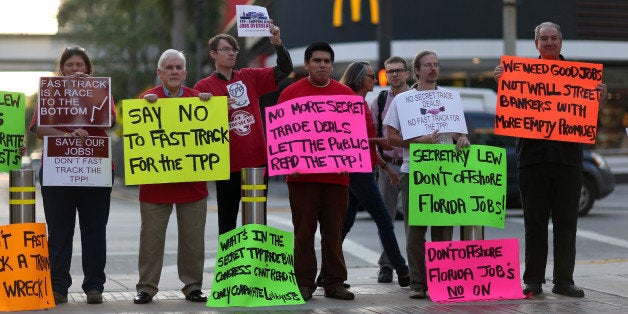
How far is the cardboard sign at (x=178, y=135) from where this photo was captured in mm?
8906

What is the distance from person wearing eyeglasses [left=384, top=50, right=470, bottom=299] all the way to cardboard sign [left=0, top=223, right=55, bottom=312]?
2.80 metres

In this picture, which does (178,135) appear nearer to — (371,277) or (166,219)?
(166,219)

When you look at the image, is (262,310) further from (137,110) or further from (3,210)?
(3,210)

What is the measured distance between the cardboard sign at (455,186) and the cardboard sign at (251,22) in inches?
57.4

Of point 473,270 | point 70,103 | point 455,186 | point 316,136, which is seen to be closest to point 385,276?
point 473,270

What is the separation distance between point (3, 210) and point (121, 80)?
24783 millimetres

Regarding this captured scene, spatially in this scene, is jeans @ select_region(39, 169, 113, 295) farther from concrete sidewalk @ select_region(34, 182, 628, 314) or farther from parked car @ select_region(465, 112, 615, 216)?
parked car @ select_region(465, 112, 615, 216)

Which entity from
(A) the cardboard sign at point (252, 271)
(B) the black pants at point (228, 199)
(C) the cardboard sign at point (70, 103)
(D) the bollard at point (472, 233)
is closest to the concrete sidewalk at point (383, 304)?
(A) the cardboard sign at point (252, 271)

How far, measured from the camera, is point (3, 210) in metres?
25.4

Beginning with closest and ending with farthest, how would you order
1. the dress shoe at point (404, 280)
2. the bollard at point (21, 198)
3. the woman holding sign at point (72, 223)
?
the bollard at point (21, 198) → the woman holding sign at point (72, 223) → the dress shoe at point (404, 280)

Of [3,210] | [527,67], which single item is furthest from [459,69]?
[527,67]

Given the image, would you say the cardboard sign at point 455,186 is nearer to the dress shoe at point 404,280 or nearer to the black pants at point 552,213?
the black pants at point 552,213

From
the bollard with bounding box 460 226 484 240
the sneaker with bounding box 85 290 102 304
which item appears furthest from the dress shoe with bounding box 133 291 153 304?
the bollard with bounding box 460 226 484 240

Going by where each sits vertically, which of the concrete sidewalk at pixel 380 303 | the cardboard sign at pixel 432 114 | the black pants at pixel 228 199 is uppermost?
the cardboard sign at pixel 432 114
